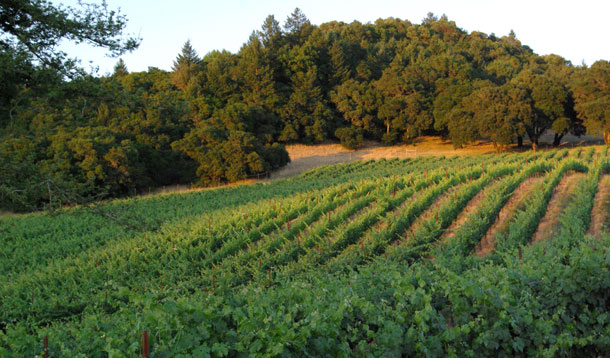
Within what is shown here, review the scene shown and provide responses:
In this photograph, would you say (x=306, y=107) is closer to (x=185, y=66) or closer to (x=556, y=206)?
(x=185, y=66)

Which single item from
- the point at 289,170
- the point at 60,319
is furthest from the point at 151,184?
the point at 60,319

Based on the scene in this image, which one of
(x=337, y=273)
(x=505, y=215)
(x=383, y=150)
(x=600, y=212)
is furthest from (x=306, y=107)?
(x=337, y=273)

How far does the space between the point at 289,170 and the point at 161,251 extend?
30.4 m

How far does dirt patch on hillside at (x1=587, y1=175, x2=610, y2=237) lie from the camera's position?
459 inches

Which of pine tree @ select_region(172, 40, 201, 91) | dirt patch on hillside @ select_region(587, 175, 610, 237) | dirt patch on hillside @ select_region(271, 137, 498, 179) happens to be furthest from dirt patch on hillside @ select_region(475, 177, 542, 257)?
pine tree @ select_region(172, 40, 201, 91)

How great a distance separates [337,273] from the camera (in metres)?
7.76

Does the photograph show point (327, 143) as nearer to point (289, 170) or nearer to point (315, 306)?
point (289, 170)

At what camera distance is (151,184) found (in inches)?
1426

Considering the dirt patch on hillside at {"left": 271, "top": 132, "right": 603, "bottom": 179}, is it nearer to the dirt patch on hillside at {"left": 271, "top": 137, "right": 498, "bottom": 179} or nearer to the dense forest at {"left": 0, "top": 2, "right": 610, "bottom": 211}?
the dirt patch on hillside at {"left": 271, "top": 137, "right": 498, "bottom": 179}

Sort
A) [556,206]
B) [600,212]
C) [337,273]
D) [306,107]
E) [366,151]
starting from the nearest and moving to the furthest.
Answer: [337,273] → [600,212] → [556,206] → [366,151] → [306,107]

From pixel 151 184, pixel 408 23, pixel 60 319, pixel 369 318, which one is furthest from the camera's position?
pixel 408 23

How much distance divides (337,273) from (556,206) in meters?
8.62

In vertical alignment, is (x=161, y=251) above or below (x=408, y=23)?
below

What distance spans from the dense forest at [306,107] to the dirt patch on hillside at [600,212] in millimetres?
18231
